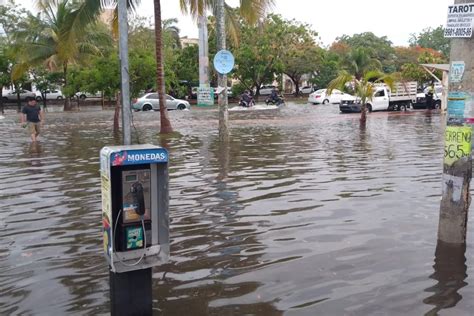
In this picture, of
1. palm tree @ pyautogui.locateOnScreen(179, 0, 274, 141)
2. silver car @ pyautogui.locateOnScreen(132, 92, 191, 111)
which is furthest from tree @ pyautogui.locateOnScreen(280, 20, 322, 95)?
palm tree @ pyautogui.locateOnScreen(179, 0, 274, 141)

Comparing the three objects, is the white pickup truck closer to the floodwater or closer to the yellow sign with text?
the floodwater

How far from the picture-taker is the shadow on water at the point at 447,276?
4770 mm

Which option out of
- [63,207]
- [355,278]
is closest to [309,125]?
[63,207]

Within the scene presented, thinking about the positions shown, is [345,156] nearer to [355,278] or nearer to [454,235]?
[454,235]

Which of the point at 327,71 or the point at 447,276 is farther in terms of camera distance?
the point at 327,71

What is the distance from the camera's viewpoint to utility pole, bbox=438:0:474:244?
19.0ft

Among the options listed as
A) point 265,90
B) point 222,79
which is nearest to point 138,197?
point 222,79

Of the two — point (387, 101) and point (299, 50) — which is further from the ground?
point (299, 50)

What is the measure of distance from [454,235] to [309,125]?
17.5 m

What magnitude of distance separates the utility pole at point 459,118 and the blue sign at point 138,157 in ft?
10.9

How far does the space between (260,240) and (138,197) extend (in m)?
2.75

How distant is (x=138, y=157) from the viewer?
400 centimetres

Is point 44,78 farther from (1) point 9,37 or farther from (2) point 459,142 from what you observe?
(2) point 459,142

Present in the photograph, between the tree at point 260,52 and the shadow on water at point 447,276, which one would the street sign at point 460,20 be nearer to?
the shadow on water at point 447,276
